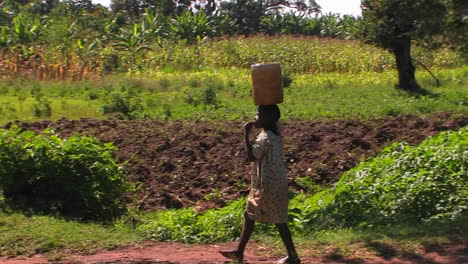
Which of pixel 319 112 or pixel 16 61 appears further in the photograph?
pixel 16 61

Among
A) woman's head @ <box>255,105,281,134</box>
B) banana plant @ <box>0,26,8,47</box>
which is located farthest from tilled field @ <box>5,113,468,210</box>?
banana plant @ <box>0,26,8,47</box>

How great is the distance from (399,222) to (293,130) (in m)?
5.48

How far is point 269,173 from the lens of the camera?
679 cm

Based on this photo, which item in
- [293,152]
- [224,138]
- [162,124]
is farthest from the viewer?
[162,124]

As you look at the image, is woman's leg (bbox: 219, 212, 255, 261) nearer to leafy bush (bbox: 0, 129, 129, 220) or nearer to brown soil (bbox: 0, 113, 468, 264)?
brown soil (bbox: 0, 113, 468, 264)

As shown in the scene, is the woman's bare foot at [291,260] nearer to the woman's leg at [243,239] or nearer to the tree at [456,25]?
the woman's leg at [243,239]

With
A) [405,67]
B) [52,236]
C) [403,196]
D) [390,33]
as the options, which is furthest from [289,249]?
[405,67]

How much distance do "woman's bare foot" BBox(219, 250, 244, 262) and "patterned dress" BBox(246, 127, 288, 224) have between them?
0.41 metres

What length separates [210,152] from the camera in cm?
1245

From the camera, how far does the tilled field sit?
10.8 metres

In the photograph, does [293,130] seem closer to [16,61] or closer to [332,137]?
[332,137]

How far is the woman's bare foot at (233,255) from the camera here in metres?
7.02

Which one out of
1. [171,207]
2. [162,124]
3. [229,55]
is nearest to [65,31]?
[229,55]

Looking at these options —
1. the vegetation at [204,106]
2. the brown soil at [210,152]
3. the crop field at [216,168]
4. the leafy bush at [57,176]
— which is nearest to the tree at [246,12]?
the vegetation at [204,106]
